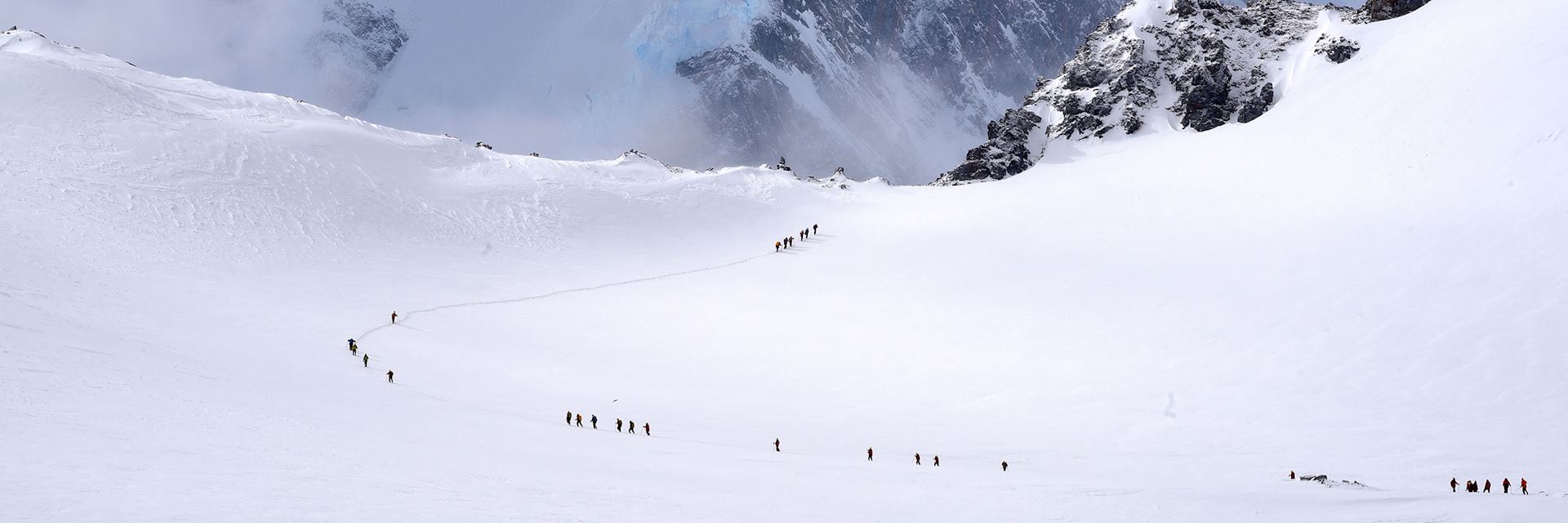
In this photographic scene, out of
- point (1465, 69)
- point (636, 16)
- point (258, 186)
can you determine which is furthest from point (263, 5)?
point (1465, 69)

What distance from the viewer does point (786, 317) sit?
5009 centimetres

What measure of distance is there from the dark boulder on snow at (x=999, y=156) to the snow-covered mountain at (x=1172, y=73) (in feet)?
0.33

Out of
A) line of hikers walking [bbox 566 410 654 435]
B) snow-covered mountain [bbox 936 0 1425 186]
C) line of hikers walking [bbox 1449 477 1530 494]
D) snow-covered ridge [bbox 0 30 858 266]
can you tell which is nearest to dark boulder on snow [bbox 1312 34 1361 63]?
snow-covered mountain [bbox 936 0 1425 186]

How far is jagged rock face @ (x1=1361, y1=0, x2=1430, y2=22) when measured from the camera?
86.8 meters

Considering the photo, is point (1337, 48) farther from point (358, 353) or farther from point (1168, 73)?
point (358, 353)

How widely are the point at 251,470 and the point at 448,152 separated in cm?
5896

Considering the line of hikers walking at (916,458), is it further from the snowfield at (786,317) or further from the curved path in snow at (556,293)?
the curved path in snow at (556,293)

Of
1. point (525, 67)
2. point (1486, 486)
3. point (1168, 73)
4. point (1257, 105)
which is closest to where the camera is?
point (1486, 486)

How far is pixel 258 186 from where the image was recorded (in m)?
60.0

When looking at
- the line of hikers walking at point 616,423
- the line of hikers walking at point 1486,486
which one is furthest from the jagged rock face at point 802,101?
the line of hikers walking at point 1486,486

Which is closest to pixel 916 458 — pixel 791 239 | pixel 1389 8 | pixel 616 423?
pixel 616 423

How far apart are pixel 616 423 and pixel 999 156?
A: 211ft

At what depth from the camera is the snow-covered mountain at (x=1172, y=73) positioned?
86188 mm

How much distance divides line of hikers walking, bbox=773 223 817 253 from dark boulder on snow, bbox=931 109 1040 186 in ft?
77.9
